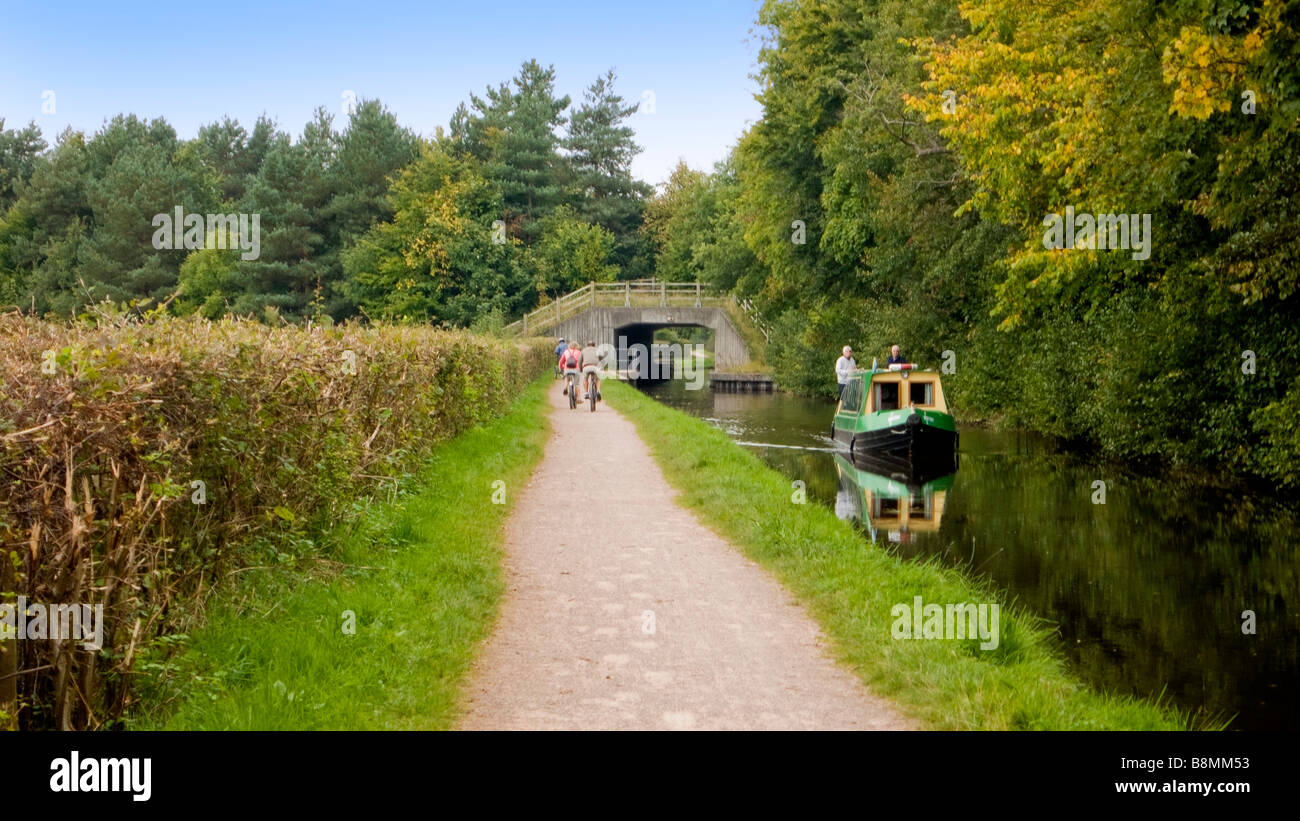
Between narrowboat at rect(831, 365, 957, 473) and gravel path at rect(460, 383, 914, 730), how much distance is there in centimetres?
917

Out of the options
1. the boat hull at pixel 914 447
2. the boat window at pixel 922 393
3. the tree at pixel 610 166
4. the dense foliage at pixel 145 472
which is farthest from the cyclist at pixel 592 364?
the tree at pixel 610 166

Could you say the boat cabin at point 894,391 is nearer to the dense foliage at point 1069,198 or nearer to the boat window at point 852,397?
the boat window at point 852,397

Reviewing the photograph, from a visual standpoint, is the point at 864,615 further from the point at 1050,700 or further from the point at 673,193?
the point at 673,193

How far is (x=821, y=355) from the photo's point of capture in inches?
1585

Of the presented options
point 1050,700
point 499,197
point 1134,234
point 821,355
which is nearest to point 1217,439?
point 1134,234

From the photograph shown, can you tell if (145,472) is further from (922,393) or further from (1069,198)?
(922,393)

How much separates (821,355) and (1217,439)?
23.9 m

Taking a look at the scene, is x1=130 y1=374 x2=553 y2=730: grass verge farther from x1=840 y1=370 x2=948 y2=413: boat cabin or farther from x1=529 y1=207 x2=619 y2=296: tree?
x1=529 y1=207 x2=619 y2=296: tree

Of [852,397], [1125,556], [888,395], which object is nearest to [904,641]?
[1125,556]

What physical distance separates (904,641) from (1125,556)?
19.7 ft

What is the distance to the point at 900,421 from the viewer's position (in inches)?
756

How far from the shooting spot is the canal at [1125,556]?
7406mm

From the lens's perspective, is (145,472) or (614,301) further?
(614,301)
